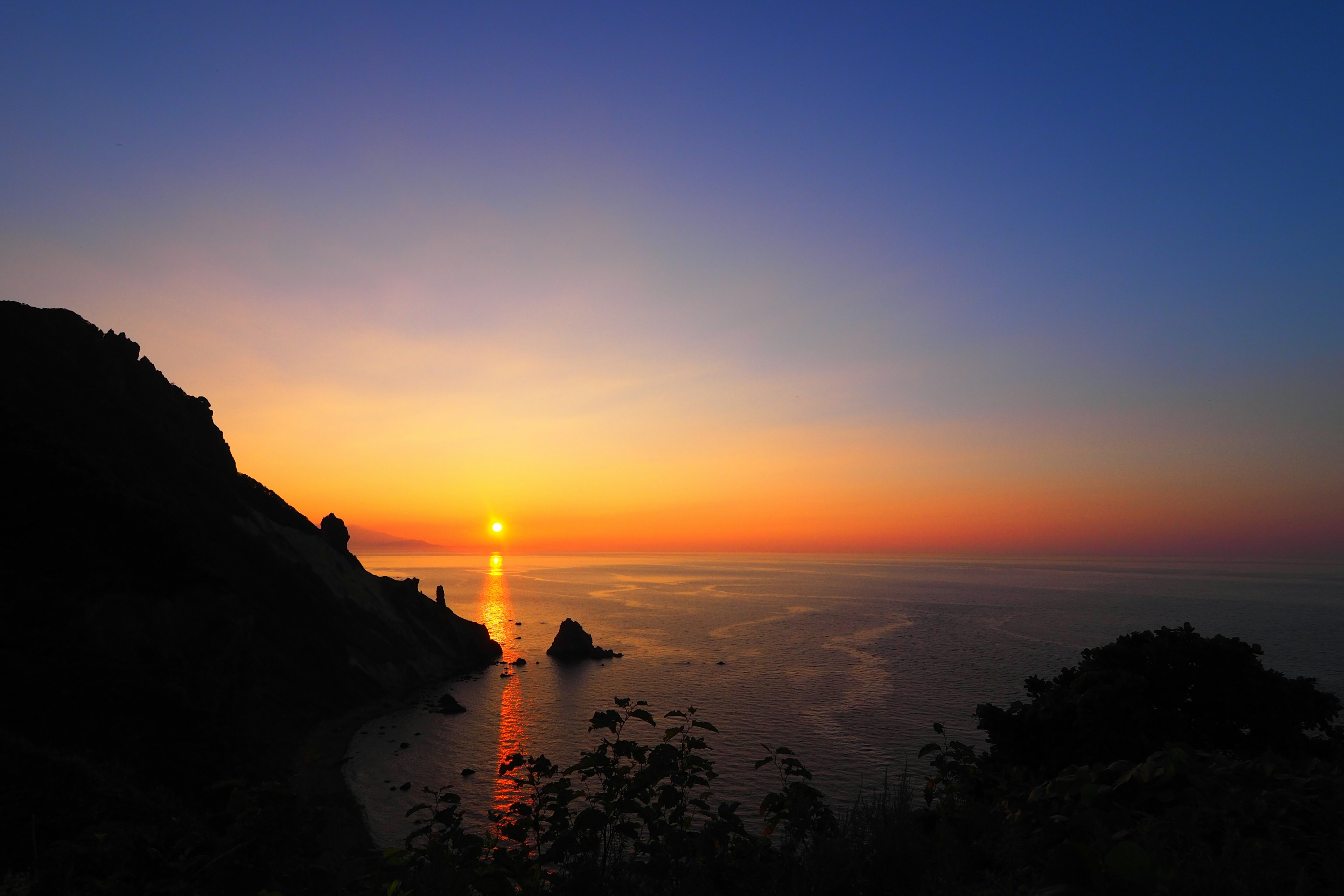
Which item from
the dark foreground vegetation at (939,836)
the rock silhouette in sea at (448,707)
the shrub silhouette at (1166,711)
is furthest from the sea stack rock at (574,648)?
the dark foreground vegetation at (939,836)

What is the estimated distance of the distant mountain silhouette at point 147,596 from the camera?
98.9 ft

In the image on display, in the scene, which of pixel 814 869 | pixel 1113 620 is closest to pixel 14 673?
pixel 814 869

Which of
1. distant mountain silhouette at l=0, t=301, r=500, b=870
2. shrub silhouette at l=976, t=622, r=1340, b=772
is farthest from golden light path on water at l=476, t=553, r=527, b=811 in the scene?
shrub silhouette at l=976, t=622, r=1340, b=772

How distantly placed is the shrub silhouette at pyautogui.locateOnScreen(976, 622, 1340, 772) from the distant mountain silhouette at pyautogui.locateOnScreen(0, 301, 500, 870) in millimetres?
31787

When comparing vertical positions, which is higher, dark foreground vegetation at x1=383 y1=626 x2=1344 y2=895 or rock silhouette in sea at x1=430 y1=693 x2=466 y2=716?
dark foreground vegetation at x1=383 y1=626 x2=1344 y2=895

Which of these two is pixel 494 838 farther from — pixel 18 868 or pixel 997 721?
pixel 997 721

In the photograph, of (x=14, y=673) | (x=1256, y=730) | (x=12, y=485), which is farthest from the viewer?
(x=12, y=485)

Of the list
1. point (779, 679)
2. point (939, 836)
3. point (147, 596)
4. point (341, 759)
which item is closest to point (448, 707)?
point (341, 759)

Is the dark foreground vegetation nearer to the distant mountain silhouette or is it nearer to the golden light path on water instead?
the golden light path on water

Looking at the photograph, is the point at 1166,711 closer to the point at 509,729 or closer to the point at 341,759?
the point at 341,759

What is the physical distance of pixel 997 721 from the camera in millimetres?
23812

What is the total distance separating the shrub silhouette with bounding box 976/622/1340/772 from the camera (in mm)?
20953

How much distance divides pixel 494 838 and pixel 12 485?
45845mm

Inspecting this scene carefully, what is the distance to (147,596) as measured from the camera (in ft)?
122
